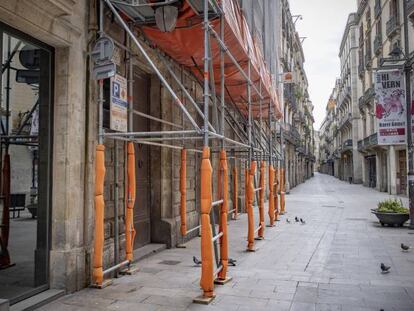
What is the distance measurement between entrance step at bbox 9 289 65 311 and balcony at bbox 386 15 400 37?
2540 cm

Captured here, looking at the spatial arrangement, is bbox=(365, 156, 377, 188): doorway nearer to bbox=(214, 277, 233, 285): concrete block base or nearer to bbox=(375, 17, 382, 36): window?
bbox=(375, 17, 382, 36): window

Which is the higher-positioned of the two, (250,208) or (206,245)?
(250,208)

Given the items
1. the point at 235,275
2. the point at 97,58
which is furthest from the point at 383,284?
the point at 97,58

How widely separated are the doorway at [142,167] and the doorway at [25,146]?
6.28ft

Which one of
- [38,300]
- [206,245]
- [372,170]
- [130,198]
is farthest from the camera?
[372,170]

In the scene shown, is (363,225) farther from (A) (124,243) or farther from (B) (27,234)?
(B) (27,234)

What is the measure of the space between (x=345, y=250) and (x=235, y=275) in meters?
3.21

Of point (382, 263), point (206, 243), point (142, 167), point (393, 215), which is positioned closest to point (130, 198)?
point (206, 243)

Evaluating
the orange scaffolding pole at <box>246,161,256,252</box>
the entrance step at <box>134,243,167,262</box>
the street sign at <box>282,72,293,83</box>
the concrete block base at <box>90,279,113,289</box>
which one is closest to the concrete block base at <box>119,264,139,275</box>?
the concrete block base at <box>90,279,113,289</box>

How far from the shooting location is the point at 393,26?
2545 centimetres

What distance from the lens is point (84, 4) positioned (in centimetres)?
566

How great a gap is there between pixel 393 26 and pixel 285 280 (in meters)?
23.9

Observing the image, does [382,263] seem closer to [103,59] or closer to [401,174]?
[103,59]

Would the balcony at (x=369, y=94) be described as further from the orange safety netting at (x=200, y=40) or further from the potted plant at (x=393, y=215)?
the orange safety netting at (x=200, y=40)
